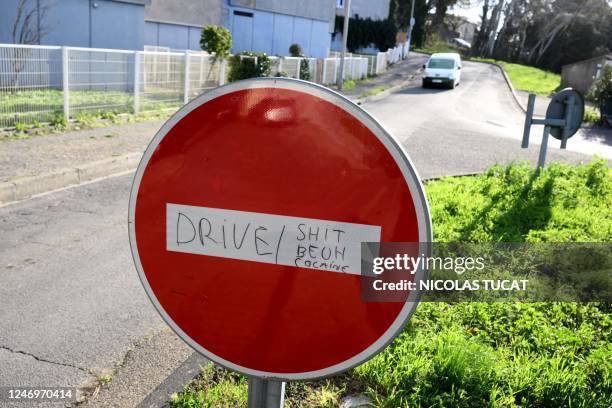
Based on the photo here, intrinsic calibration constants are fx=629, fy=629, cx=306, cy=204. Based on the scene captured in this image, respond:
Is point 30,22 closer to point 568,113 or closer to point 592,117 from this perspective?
point 568,113

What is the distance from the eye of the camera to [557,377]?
3.00 meters

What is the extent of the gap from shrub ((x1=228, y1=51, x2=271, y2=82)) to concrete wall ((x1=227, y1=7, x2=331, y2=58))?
1309cm

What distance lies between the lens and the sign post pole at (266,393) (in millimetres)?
1412

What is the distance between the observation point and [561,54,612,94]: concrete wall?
3123cm

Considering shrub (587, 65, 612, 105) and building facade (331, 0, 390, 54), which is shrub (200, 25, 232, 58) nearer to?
shrub (587, 65, 612, 105)

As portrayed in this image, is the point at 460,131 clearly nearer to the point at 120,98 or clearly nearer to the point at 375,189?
the point at 120,98

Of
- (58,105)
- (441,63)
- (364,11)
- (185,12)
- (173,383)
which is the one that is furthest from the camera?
(364,11)

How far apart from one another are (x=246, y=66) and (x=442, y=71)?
15631 millimetres

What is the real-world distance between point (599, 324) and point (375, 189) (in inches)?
129

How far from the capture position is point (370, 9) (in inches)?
2277

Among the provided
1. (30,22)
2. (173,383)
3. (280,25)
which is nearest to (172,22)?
(30,22)

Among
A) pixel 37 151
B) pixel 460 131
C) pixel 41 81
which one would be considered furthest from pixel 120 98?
pixel 460 131

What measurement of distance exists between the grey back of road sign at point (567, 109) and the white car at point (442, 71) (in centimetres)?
2459

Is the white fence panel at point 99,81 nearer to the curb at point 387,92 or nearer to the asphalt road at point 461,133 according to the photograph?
the asphalt road at point 461,133
